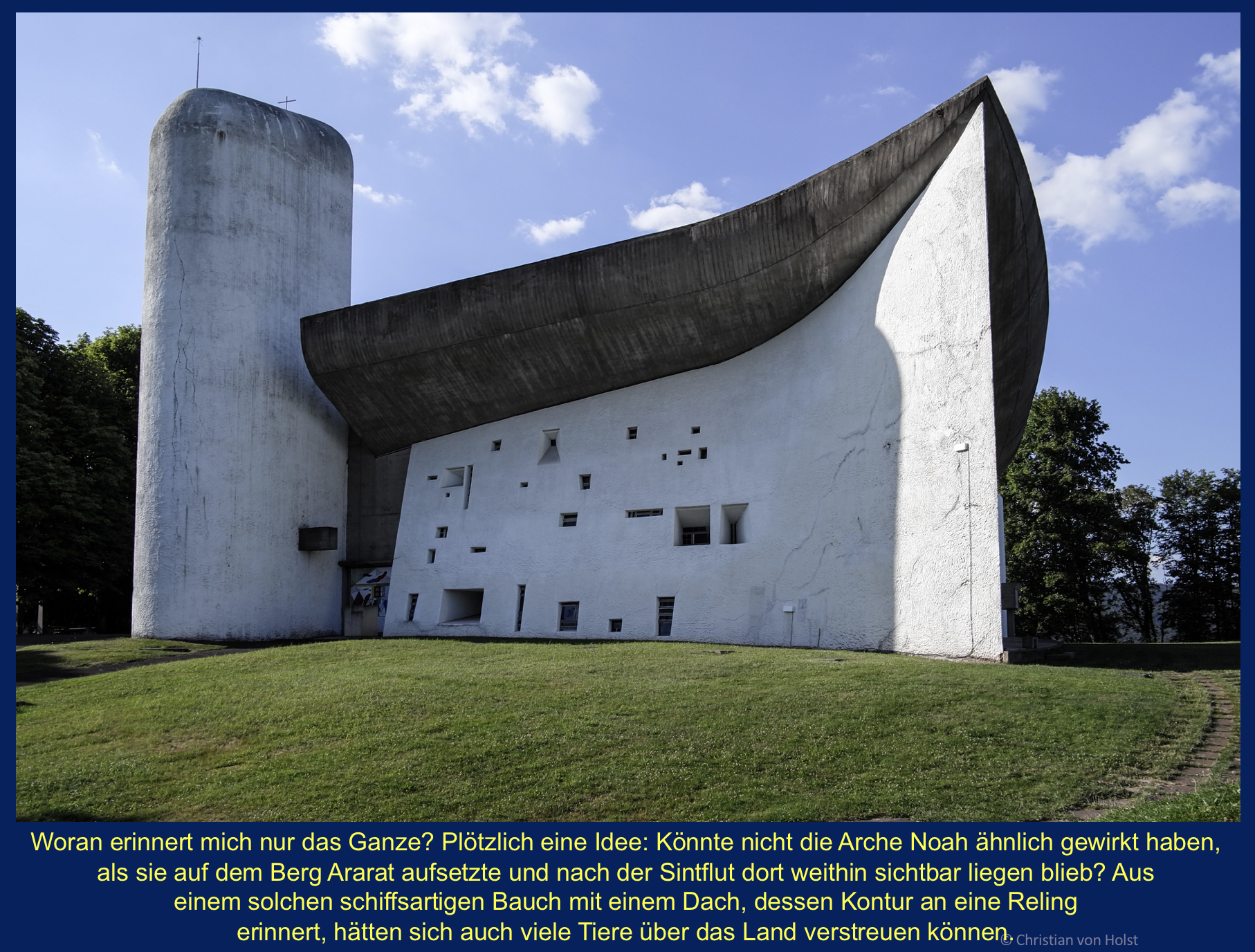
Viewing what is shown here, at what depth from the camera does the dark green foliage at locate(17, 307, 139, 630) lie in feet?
83.7

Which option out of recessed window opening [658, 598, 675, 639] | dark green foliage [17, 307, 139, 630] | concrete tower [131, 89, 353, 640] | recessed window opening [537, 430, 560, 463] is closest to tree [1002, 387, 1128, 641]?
recessed window opening [658, 598, 675, 639]

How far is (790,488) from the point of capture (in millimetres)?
18047

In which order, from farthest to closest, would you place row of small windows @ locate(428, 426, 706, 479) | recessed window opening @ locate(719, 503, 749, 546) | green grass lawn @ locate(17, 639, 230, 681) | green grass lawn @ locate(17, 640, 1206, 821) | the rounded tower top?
the rounded tower top < row of small windows @ locate(428, 426, 706, 479) < recessed window opening @ locate(719, 503, 749, 546) < green grass lawn @ locate(17, 639, 230, 681) < green grass lawn @ locate(17, 640, 1206, 821)

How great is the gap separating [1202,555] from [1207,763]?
87.2 ft

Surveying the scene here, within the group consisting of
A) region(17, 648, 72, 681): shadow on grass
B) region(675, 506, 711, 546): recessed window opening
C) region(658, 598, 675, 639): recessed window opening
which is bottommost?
region(17, 648, 72, 681): shadow on grass

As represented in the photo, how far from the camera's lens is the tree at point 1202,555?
98.9 feet

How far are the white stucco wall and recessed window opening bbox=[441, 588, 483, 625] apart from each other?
0.28 metres

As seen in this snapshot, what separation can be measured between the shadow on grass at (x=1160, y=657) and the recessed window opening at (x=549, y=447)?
11894 mm

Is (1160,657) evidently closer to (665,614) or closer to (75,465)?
(665,614)

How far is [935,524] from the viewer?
1533cm

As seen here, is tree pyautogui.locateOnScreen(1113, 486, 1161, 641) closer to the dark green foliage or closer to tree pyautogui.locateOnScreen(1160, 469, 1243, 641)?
tree pyautogui.locateOnScreen(1160, 469, 1243, 641)

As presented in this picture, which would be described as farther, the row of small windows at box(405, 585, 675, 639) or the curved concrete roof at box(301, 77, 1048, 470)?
the row of small windows at box(405, 585, 675, 639)

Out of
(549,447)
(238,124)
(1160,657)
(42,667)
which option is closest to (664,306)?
(549,447)

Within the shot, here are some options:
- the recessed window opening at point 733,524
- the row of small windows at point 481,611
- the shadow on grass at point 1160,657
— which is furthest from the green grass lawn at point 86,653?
the shadow on grass at point 1160,657
